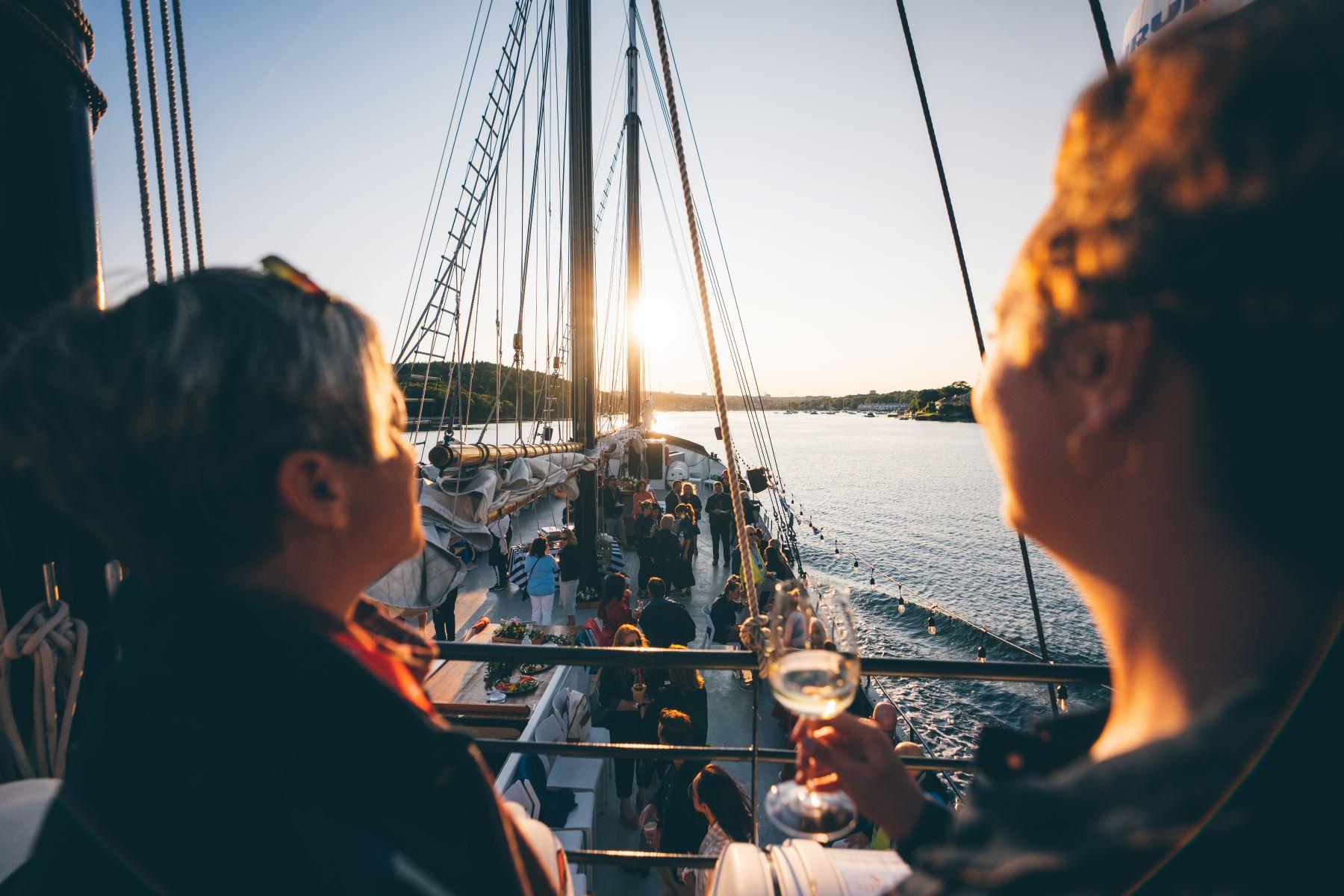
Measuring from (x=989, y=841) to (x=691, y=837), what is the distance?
9.51 feet

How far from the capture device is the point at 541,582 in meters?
8.09

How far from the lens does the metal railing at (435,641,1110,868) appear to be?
1622mm

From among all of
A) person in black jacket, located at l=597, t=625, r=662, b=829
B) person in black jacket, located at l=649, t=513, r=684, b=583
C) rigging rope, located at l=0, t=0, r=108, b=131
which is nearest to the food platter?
person in black jacket, located at l=597, t=625, r=662, b=829

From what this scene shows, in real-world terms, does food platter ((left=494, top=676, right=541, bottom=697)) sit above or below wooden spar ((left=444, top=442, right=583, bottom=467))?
below

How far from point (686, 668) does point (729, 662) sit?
16 cm

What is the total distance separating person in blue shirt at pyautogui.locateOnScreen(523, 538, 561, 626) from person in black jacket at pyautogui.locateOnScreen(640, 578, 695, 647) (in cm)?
257

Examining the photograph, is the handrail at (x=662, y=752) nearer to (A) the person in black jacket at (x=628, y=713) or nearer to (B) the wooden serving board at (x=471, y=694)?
(A) the person in black jacket at (x=628, y=713)

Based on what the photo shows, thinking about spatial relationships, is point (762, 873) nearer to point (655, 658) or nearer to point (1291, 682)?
point (655, 658)

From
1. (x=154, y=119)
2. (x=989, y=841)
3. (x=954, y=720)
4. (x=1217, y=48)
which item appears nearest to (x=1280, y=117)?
(x=1217, y=48)

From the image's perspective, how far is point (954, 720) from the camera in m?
11.8

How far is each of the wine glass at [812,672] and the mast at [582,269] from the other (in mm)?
8028

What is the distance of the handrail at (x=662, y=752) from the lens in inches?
66.8

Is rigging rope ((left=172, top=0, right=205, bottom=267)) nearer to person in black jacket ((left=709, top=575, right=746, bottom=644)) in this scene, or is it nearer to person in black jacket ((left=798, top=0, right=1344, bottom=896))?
person in black jacket ((left=798, top=0, right=1344, bottom=896))

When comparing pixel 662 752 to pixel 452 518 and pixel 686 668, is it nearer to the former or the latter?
pixel 686 668
